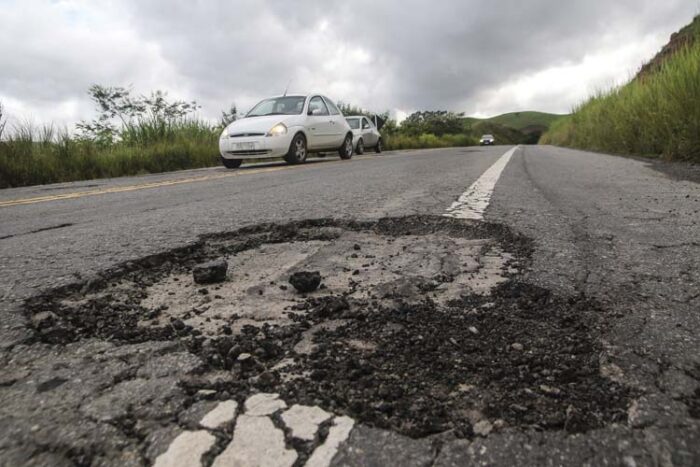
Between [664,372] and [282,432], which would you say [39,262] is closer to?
[282,432]

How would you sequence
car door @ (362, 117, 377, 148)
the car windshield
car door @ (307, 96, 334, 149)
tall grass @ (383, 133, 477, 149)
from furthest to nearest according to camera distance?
tall grass @ (383, 133, 477, 149)
car door @ (362, 117, 377, 148)
car door @ (307, 96, 334, 149)
the car windshield

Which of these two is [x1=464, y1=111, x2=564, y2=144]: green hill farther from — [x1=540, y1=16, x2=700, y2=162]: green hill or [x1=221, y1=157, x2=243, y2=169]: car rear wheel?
[x1=221, y1=157, x2=243, y2=169]: car rear wheel

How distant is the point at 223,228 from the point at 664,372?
219 cm

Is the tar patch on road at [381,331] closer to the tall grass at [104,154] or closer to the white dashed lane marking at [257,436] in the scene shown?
the white dashed lane marking at [257,436]

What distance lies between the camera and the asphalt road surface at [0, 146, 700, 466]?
0.85 meters

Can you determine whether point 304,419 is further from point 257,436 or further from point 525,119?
point 525,119

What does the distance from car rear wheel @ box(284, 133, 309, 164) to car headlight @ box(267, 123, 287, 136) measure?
1.00 feet

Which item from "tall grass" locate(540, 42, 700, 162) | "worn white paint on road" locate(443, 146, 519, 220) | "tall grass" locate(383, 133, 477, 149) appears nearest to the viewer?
"worn white paint on road" locate(443, 146, 519, 220)

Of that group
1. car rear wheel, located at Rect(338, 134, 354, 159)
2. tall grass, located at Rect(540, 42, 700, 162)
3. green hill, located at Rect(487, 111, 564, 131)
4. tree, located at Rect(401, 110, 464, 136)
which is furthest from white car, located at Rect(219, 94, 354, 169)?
green hill, located at Rect(487, 111, 564, 131)

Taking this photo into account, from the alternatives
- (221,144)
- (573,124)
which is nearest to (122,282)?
(221,144)

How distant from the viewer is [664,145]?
28.8 feet

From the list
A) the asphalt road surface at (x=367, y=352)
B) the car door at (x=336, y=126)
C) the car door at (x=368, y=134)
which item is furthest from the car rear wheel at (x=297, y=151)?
the asphalt road surface at (x=367, y=352)

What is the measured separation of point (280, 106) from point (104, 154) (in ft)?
11.2

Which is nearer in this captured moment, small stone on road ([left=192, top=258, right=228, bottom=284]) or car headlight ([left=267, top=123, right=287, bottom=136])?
small stone on road ([left=192, top=258, right=228, bottom=284])
